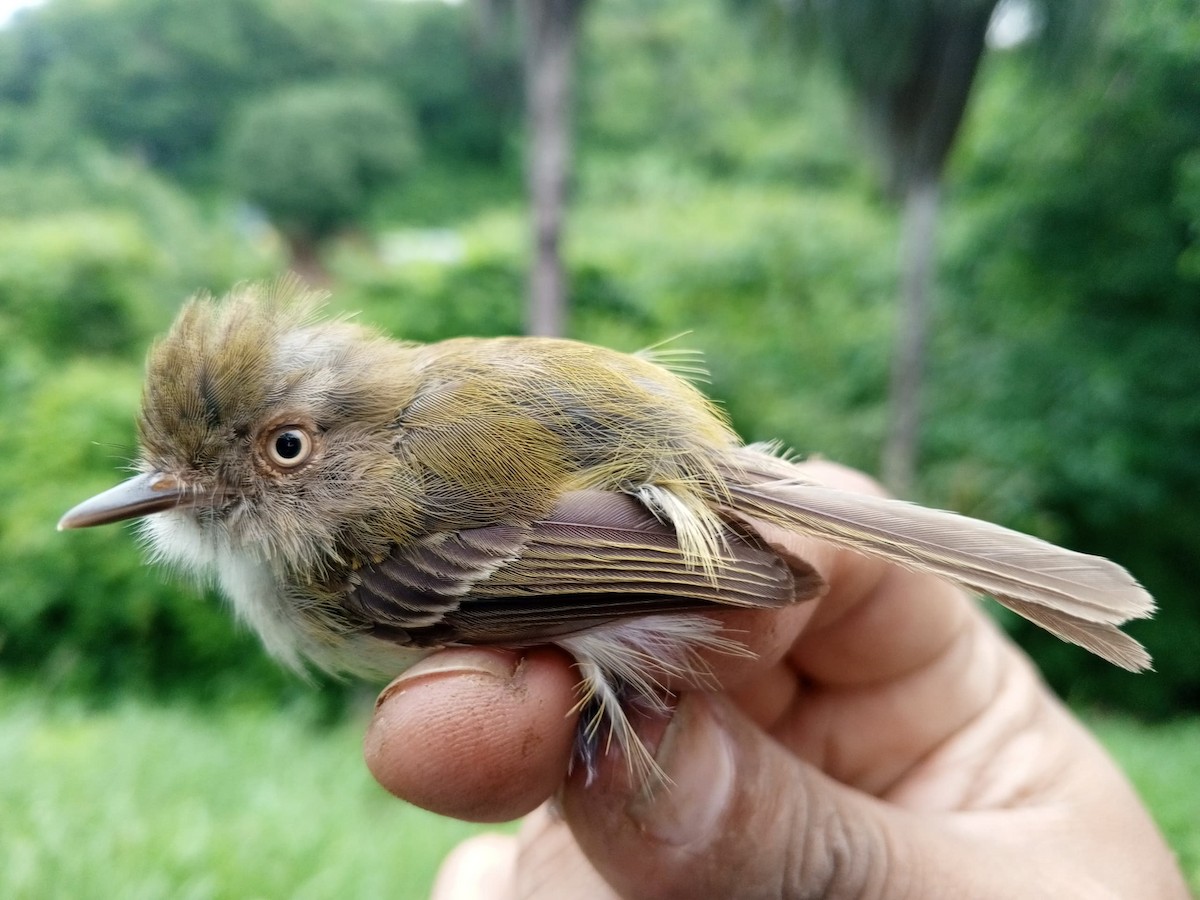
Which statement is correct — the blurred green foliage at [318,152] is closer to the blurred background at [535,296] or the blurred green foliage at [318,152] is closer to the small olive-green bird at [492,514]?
the blurred background at [535,296]

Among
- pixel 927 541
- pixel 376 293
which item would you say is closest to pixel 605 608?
pixel 927 541

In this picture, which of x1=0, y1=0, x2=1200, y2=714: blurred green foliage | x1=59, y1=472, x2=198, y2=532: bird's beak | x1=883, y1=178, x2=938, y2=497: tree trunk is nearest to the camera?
x1=59, y1=472, x2=198, y2=532: bird's beak

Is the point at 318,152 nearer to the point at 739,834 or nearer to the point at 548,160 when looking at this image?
the point at 548,160

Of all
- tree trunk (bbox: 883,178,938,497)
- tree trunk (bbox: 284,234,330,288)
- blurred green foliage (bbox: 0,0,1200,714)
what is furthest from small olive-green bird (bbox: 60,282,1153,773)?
tree trunk (bbox: 284,234,330,288)

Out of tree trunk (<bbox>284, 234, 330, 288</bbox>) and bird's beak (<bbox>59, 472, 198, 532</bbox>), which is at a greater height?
bird's beak (<bbox>59, 472, 198, 532</bbox>)

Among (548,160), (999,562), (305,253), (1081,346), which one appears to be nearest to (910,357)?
(1081,346)

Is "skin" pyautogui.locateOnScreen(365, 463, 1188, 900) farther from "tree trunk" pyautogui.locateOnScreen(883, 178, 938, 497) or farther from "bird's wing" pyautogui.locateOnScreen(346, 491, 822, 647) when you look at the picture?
"tree trunk" pyautogui.locateOnScreen(883, 178, 938, 497)

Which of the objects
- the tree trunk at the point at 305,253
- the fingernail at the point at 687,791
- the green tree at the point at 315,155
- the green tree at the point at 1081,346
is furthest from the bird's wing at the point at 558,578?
the tree trunk at the point at 305,253
